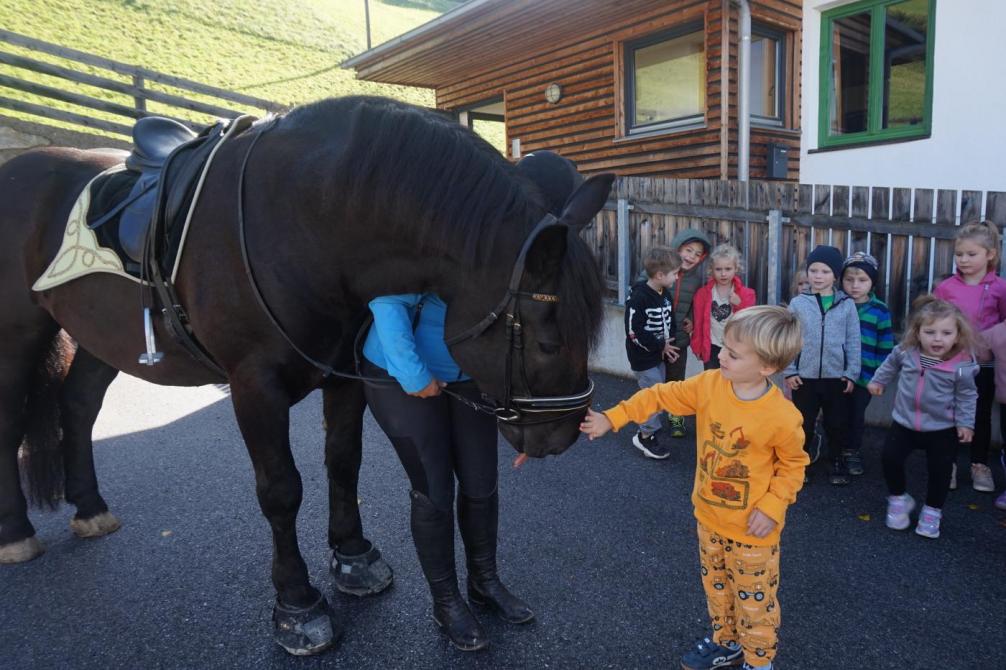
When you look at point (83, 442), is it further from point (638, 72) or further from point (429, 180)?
point (638, 72)

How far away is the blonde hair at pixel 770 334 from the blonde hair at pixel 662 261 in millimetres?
2346

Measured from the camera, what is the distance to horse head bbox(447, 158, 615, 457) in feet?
5.93

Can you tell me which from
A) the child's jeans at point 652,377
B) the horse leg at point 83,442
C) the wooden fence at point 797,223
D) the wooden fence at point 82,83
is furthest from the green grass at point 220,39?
the horse leg at point 83,442

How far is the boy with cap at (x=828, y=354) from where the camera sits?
3848 millimetres

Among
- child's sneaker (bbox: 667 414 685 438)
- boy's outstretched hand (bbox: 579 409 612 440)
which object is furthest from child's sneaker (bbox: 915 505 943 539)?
boy's outstretched hand (bbox: 579 409 612 440)

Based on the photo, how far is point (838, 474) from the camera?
3.87m

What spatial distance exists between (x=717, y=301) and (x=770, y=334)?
2.76 m

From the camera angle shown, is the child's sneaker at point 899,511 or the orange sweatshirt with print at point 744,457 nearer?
the orange sweatshirt with print at point 744,457

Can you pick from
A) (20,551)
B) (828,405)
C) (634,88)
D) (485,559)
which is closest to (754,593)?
(485,559)

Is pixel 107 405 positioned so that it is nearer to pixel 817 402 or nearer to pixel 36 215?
pixel 36 215

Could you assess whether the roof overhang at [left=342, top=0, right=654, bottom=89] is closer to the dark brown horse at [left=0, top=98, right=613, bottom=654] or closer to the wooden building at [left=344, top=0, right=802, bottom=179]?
the wooden building at [left=344, top=0, right=802, bottom=179]

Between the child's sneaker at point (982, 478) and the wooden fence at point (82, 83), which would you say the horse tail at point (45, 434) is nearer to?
the child's sneaker at point (982, 478)

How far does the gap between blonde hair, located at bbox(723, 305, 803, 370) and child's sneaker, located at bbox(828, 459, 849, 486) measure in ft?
7.37

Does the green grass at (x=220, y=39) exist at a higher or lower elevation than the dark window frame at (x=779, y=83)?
higher
